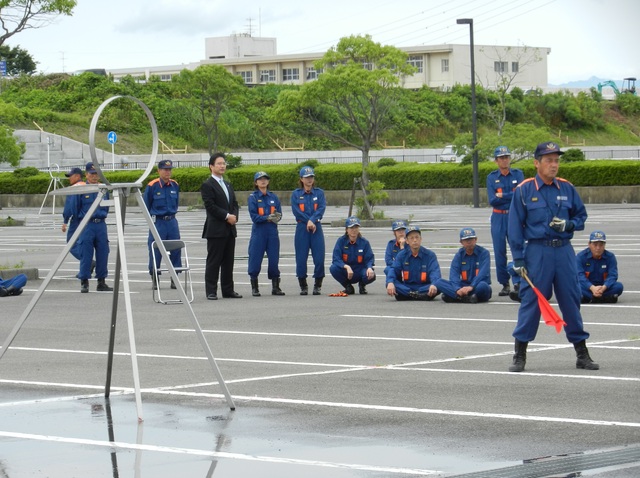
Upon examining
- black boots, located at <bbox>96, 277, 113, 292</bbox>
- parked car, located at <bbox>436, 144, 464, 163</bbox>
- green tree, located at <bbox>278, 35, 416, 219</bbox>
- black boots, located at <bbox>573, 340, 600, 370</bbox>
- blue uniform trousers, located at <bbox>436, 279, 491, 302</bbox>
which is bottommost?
black boots, located at <bbox>96, 277, 113, 292</bbox>

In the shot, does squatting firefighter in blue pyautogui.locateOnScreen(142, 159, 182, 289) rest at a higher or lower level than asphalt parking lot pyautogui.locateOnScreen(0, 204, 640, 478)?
higher

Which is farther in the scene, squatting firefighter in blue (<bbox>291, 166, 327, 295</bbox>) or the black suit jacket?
squatting firefighter in blue (<bbox>291, 166, 327, 295</bbox>)

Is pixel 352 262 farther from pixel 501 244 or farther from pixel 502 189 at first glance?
pixel 502 189

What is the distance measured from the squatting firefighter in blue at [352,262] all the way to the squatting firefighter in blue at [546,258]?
292 inches

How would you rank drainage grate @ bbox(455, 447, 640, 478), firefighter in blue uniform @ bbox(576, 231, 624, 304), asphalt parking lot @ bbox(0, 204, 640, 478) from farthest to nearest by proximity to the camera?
firefighter in blue uniform @ bbox(576, 231, 624, 304) < asphalt parking lot @ bbox(0, 204, 640, 478) < drainage grate @ bbox(455, 447, 640, 478)

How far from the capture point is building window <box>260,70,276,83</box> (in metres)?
113

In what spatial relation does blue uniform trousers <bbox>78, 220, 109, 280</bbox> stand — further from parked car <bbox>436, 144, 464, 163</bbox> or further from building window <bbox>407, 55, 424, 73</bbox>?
building window <bbox>407, 55, 424, 73</bbox>

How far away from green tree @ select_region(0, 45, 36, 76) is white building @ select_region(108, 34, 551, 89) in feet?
28.7

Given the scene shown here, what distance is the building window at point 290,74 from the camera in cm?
11087

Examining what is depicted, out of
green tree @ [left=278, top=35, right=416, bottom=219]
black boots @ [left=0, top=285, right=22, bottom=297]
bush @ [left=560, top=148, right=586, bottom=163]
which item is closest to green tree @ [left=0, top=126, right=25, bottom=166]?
green tree @ [left=278, top=35, right=416, bottom=219]

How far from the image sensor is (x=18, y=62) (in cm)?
10888

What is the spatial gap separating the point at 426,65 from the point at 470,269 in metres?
88.7

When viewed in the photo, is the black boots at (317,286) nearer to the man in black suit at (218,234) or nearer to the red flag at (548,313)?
the man in black suit at (218,234)

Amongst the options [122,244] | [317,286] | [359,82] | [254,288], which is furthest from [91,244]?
[359,82]
